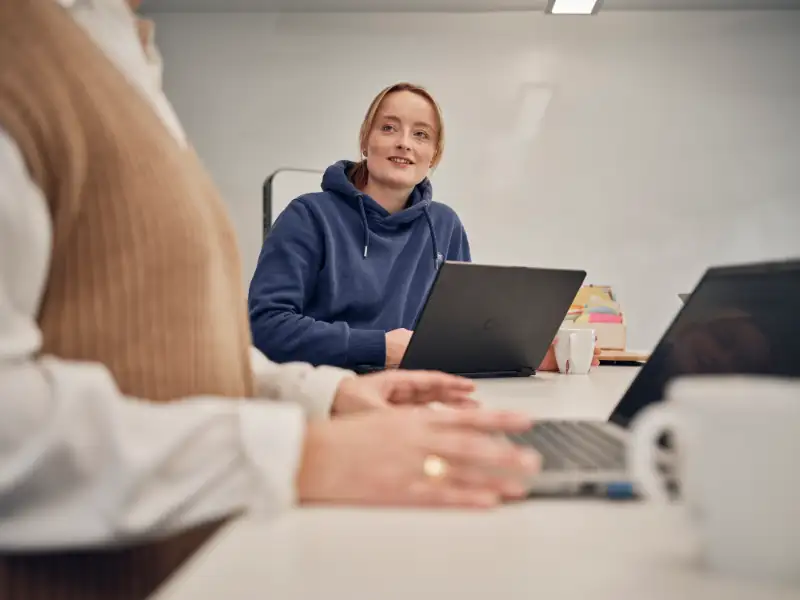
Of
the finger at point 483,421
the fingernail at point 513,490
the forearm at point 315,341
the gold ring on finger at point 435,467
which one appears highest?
the finger at point 483,421

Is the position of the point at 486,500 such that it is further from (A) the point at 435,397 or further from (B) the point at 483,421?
(A) the point at 435,397

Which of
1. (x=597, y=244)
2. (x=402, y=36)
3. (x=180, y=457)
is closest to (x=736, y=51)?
(x=597, y=244)

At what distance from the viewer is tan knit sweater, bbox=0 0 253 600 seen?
49 cm

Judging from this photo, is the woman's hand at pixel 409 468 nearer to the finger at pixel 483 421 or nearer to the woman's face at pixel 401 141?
the finger at pixel 483 421

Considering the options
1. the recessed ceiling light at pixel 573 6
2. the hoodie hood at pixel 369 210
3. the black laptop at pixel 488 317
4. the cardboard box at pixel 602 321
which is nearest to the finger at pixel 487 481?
the black laptop at pixel 488 317

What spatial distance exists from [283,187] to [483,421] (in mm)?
3082

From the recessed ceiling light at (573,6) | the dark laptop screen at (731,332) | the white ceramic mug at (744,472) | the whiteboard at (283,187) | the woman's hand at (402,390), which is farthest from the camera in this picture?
the whiteboard at (283,187)

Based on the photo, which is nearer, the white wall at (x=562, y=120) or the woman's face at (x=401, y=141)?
the woman's face at (x=401, y=141)

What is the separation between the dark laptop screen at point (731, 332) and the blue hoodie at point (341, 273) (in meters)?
0.72

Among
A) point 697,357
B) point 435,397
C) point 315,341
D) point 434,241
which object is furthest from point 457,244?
point 697,357

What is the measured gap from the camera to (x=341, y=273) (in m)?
1.66

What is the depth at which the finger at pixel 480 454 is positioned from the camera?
1.47 feet

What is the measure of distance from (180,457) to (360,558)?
0.14m

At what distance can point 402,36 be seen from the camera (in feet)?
11.7
